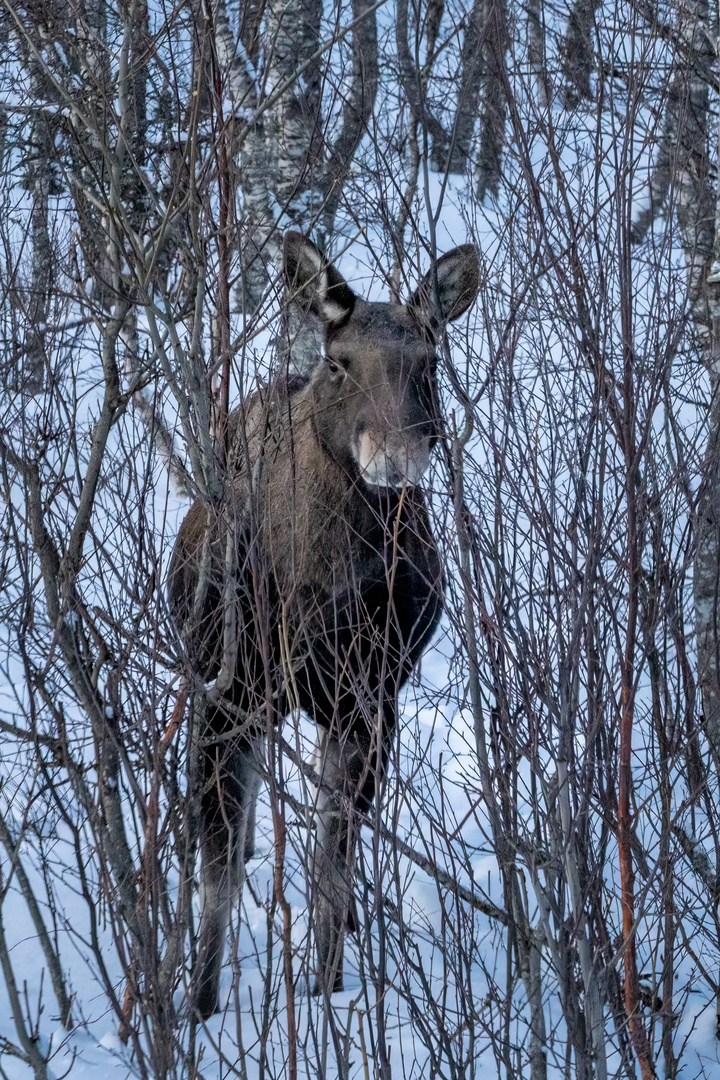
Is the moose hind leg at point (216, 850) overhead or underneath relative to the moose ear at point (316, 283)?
underneath

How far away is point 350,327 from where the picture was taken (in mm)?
4316

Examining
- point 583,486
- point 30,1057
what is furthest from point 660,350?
point 30,1057

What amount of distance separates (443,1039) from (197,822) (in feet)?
3.98

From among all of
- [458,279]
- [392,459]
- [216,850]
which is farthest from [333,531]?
[216,850]

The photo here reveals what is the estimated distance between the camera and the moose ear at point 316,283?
4.06m

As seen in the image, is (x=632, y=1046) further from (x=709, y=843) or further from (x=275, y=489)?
(x=709, y=843)

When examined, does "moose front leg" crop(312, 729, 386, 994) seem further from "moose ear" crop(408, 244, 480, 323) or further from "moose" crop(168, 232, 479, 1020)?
"moose ear" crop(408, 244, 480, 323)

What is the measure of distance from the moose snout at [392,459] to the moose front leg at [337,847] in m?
0.88

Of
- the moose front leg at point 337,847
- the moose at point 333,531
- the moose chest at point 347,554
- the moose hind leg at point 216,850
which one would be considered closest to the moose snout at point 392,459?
the moose at point 333,531

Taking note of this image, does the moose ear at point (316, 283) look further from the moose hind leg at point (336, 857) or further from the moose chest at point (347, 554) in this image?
the moose hind leg at point (336, 857)

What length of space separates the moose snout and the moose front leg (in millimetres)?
882

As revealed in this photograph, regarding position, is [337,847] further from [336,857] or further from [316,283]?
[316,283]

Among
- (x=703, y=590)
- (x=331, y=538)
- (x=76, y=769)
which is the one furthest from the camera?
(x=703, y=590)

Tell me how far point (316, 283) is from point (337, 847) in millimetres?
2340
